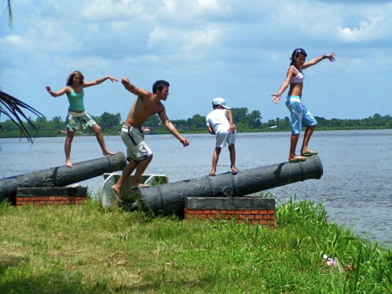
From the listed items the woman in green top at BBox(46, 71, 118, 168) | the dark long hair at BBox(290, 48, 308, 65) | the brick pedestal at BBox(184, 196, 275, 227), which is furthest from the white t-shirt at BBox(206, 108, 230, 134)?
the woman in green top at BBox(46, 71, 118, 168)

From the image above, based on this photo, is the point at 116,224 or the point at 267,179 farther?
A: the point at 267,179

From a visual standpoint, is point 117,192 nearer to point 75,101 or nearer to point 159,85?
point 159,85

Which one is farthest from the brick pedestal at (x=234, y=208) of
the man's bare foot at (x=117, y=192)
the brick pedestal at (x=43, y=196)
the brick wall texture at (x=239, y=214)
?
the brick pedestal at (x=43, y=196)

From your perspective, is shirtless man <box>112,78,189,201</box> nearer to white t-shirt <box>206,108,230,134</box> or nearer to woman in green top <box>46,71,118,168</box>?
white t-shirt <box>206,108,230,134</box>

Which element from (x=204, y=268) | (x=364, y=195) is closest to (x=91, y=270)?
(x=204, y=268)

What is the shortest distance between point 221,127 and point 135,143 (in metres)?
1.46

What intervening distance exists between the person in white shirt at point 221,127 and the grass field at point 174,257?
144 cm

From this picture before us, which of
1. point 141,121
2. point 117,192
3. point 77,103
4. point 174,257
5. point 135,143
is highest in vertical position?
point 77,103

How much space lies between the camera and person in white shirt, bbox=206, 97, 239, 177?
11.8 meters

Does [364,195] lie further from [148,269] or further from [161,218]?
[148,269]

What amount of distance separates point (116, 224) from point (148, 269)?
2734mm

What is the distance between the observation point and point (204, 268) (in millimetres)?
7566

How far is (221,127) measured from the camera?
1182cm

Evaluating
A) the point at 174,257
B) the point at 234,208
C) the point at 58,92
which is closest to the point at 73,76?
the point at 58,92
